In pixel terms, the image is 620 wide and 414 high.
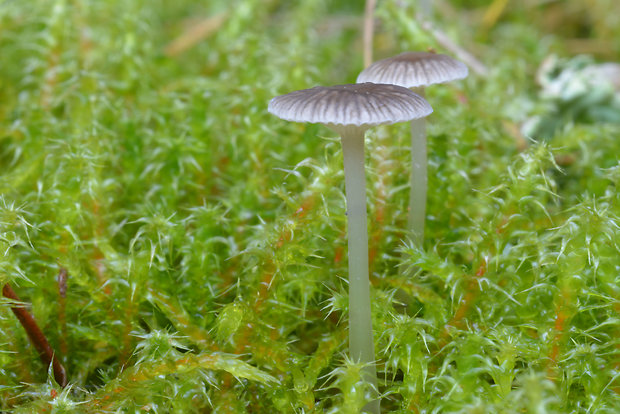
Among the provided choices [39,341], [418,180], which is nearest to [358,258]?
[418,180]

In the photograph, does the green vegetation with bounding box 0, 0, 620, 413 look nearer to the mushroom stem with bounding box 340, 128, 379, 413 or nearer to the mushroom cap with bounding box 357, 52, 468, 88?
the mushroom stem with bounding box 340, 128, 379, 413

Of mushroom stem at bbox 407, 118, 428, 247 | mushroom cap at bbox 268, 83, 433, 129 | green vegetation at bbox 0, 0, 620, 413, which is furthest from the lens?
mushroom stem at bbox 407, 118, 428, 247

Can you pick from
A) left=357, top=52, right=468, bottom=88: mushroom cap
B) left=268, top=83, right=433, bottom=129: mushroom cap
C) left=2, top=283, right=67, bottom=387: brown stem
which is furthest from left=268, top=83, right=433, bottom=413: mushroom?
left=2, top=283, right=67, bottom=387: brown stem

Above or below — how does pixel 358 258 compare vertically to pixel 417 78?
below

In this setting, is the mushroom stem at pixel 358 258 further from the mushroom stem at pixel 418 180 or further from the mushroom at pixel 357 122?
the mushroom stem at pixel 418 180

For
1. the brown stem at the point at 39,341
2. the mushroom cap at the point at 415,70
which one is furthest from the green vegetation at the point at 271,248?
the mushroom cap at the point at 415,70

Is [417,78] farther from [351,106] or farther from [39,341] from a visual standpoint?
[39,341]
